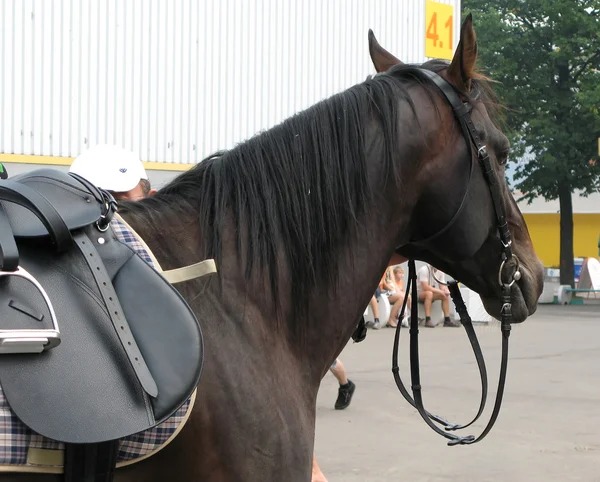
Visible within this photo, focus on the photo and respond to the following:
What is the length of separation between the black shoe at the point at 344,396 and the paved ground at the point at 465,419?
0.29 ft

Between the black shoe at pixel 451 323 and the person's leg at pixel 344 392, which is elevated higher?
the person's leg at pixel 344 392

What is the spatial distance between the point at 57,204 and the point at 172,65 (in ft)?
31.3

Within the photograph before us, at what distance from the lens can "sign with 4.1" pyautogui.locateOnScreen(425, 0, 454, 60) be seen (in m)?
13.4

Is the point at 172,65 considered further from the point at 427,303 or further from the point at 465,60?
the point at 465,60

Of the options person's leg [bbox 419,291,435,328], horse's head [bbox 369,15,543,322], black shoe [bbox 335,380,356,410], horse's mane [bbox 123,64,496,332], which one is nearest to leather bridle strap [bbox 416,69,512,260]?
horse's head [bbox 369,15,543,322]

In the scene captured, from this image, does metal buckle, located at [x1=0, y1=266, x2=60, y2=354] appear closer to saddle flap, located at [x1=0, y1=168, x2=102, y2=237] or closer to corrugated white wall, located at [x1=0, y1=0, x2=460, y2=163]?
saddle flap, located at [x1=0, y1=168, x2=102, y2=237]

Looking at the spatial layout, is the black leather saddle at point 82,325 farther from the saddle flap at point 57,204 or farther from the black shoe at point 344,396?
the black shoe at point 344,396

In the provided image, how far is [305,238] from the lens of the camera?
2113mm

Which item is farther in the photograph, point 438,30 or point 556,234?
point 556,234

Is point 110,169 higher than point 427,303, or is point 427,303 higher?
point 110,169

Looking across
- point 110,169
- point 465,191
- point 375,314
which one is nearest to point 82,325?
point 465,191

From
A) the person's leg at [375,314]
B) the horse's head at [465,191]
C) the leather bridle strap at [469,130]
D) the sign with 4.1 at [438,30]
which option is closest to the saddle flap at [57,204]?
the horse's head at [465,191]

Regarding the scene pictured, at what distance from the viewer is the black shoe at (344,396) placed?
7078mm

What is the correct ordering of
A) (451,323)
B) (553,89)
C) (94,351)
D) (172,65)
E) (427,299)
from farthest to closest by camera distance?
(553,89) < (451,323) < (427,299) < (172,65) < (94,351)
